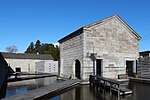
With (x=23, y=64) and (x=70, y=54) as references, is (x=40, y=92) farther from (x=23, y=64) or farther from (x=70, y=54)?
(x=23, y=64)

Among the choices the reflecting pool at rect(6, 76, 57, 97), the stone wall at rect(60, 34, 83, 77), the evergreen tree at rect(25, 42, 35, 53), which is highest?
the evergreen tree at rect(25, 42, 35, 53)

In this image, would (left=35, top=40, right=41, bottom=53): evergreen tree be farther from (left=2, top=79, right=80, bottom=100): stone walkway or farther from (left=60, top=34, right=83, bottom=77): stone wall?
(left=2, top=79, right=80, bottom=100): stone walkway

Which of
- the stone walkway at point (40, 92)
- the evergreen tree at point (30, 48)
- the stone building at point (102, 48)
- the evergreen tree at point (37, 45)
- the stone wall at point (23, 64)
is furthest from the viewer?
the evergreen tree at point (37, 45)

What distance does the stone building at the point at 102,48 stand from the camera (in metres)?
17.1

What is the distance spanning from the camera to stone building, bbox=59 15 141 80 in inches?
672

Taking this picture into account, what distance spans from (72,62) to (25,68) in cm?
2664

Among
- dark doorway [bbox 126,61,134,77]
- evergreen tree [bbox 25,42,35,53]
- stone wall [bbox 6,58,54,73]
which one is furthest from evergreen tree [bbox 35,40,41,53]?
dark doorway [bbox 126,61,134,77]

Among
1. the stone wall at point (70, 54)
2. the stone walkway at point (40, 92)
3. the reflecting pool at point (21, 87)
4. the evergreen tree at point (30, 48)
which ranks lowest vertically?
the reflecting pool at point (21, 87)

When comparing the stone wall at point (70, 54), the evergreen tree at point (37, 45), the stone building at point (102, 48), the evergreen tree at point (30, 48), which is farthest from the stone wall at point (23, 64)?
the evergreen tree at point (37, 45)

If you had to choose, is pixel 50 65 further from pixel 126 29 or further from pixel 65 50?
pixel 126 29

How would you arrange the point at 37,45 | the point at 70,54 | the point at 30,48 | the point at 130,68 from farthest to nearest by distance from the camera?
the point at 37,45 < the point at 30,48 < the point at 130,68 < the point at 70,54

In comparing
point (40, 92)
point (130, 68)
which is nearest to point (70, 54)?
point (130, 68)

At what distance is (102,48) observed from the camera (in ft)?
59.1

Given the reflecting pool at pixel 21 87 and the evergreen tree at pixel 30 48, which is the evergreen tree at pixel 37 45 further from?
the reflecting pool at pixel 21 87
